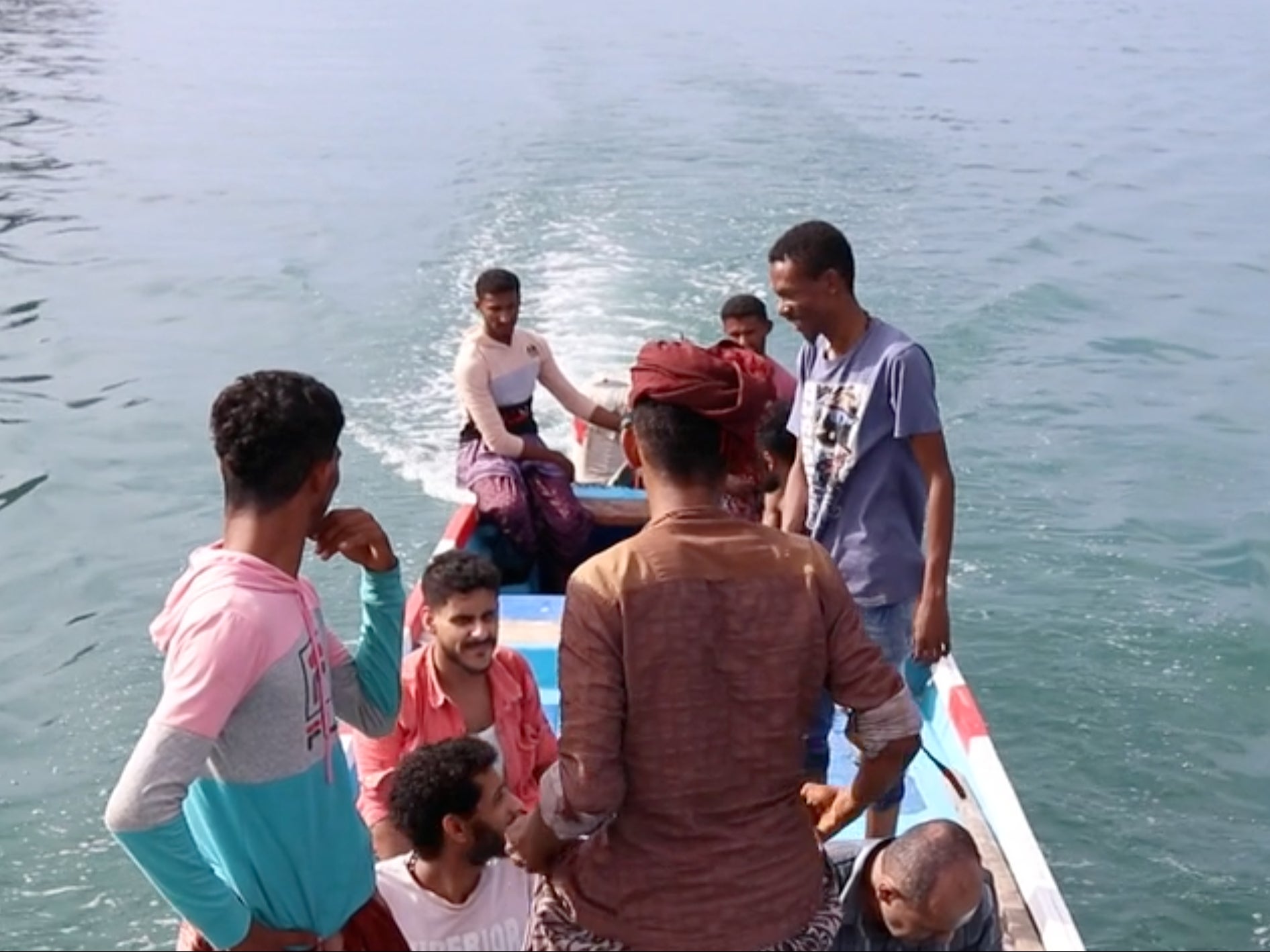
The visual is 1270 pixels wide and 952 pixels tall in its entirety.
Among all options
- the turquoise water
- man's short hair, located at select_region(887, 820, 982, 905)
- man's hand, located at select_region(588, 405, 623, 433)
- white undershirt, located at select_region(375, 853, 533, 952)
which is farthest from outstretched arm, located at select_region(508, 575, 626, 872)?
man's hand, located at select_region(588, 405, 623, 433)

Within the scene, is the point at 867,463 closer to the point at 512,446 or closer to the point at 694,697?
the point at 694,697

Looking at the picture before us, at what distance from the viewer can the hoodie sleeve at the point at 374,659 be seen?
7.35 ft

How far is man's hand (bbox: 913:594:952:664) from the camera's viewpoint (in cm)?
326

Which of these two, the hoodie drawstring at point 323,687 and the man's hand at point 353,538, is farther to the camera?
the man's hand at point 353,538

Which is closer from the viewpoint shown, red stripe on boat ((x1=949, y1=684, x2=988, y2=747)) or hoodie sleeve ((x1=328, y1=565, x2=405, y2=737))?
hoodie sleeve ((x1=328, y1=565, x2=405, y2=737))

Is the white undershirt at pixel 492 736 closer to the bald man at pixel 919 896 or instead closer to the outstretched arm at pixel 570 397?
the bald man at pixel 919 896

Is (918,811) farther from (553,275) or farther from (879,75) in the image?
(879,75)

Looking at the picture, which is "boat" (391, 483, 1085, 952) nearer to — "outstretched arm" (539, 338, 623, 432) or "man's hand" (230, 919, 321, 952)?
"outstretched arm" (539, 338, 623, 432)

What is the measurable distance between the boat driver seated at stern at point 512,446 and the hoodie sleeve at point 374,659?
2859 millimetres

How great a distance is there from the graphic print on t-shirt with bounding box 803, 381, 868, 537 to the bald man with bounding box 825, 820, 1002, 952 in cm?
90

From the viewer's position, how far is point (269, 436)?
1.89 m

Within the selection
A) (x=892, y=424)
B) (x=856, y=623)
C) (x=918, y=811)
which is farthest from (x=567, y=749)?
(x=918, y=811)

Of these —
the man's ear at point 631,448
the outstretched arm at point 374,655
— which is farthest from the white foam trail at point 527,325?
the man's ear at point 631,448

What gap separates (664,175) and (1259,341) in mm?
5966
